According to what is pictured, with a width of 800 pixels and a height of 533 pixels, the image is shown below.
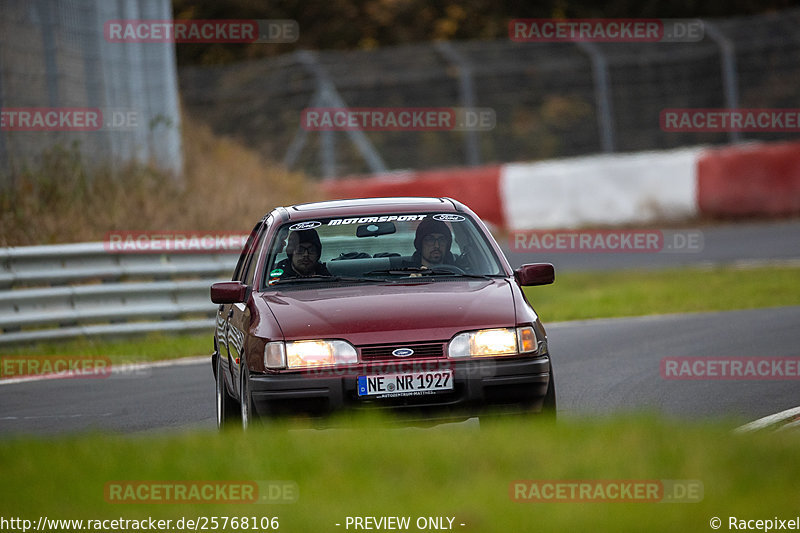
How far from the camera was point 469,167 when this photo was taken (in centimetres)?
2634

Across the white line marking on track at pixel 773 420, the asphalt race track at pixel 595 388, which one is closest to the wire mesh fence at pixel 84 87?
the asphalt race track at pixel 595 388

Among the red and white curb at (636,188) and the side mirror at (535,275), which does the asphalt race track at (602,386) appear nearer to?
the side mirror at (535,275)

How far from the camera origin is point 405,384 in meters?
7.16

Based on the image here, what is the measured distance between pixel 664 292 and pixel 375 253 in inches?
386

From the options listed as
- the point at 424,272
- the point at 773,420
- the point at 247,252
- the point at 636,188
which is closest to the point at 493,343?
the point at 424,272

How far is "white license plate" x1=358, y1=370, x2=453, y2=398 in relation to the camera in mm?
7152

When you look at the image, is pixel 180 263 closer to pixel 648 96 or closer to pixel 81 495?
pixel 81 495

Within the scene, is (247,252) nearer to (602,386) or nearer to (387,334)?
Answer: (387,334)

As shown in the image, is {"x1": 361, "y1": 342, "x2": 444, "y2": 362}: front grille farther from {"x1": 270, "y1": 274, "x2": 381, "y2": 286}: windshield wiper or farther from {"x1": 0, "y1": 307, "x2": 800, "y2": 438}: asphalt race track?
{"x1": 0, "y1": 307, "x2": 800, "y2": 438}: asphalt race track

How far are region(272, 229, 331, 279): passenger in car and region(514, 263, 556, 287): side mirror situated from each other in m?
1.11

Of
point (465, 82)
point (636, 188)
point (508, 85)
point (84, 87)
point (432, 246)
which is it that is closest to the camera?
point (432, 246)

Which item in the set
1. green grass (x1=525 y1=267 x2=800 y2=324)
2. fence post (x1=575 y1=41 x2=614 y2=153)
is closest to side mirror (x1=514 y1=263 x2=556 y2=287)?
green grass (x1=525 y1=267 x2=800 y2=324)

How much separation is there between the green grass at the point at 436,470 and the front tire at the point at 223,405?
4.73ft

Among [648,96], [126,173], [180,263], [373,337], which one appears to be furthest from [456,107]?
[373,337]
